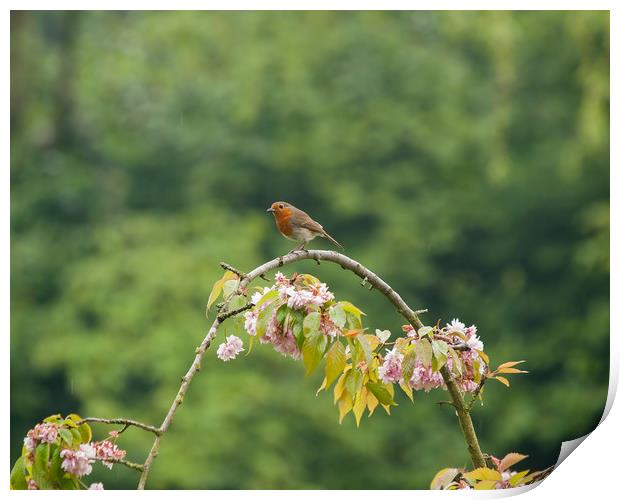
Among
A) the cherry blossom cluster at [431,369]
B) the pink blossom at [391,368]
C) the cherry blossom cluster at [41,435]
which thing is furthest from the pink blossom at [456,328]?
the cherry blossom cluster at [41,435]

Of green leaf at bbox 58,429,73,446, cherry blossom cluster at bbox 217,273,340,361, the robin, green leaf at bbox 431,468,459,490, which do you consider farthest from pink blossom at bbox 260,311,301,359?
the robin

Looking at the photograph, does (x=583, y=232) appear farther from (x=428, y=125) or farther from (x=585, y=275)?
(x=428, y=125)

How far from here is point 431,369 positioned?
1.47m

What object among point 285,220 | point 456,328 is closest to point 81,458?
point 456,328

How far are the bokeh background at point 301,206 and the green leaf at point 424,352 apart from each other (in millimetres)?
5423

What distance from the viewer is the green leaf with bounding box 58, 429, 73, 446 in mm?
1321

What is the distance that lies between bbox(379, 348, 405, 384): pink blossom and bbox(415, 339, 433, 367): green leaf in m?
0.08

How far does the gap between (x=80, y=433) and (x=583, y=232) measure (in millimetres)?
7199

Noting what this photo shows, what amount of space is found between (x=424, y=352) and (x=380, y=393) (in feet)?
0.37

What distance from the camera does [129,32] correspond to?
30.1 ft

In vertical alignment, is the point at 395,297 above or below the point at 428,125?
below

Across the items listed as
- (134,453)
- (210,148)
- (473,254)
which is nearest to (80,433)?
(134,453)

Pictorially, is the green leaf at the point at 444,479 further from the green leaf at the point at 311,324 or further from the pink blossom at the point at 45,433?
the pink blossom at the point at 45,433

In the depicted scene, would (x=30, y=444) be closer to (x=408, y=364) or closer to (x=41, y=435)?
(x=41, y=435)
